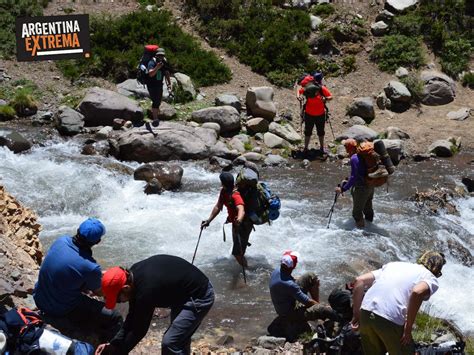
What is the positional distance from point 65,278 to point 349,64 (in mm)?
16672

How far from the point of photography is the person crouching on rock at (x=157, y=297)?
5699mm

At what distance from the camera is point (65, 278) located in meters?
6.10

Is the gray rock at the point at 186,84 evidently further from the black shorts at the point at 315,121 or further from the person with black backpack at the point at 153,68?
the black shorts at the point at 315,121

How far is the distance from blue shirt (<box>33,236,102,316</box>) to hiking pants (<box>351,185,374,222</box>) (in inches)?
256

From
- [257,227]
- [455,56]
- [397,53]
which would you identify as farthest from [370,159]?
[455,56]

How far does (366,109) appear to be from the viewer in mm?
18891

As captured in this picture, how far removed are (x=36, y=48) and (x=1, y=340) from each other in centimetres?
1718

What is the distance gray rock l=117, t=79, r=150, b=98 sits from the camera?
753 inches

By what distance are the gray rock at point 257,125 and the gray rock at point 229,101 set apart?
0.97 meters

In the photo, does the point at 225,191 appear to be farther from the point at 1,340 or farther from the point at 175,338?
the point at 1,340

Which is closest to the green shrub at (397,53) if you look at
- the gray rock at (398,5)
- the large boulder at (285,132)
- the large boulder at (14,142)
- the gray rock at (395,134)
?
the gray rock at (398,5)

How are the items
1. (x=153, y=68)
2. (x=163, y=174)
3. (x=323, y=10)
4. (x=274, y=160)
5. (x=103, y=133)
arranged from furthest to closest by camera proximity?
(x=323, y=10) → (x=103, y=133) → (x=274, y=160) → (x=153, y=68) → (x=163, y=174)

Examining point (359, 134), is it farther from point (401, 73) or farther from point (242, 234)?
point (242, 234)

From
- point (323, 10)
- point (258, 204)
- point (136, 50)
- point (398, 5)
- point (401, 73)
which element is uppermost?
point (398, 5)
